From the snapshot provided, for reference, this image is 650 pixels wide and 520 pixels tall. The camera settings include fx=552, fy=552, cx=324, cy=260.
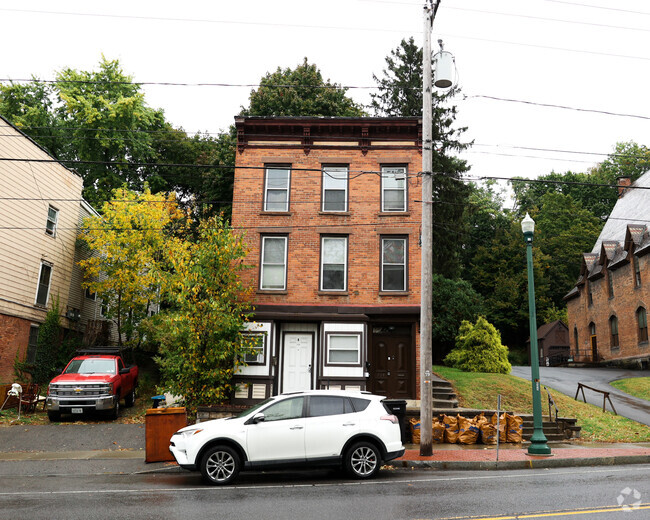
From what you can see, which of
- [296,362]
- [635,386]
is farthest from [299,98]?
[635,386]

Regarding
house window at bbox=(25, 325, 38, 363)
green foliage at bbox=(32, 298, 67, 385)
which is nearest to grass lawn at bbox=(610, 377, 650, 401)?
green foliage at bbox=(32, 298, 67, 385)

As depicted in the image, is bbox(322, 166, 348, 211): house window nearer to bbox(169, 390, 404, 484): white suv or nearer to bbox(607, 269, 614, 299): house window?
bbox(169, 390, 404, 484): white suv

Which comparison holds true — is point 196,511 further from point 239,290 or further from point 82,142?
point 82,142

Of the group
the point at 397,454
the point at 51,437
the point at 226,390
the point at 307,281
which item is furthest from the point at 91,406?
the point at 397,454

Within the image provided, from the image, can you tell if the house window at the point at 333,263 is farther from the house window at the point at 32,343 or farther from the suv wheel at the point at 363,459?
the house window at the point at 32,343

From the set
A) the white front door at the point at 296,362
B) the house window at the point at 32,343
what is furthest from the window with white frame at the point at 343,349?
the house window at the point at 32,343

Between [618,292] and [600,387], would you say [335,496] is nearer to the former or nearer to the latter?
[600,387]

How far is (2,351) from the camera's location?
20656 millimetres

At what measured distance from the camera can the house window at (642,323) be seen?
34700mm

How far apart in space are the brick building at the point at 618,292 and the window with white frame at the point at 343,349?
21.7 meters

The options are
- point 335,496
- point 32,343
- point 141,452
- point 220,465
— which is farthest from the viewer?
point 32,343

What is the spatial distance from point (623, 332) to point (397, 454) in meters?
32.5

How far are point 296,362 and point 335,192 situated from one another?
6383 mm

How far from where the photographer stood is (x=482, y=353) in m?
25.3
